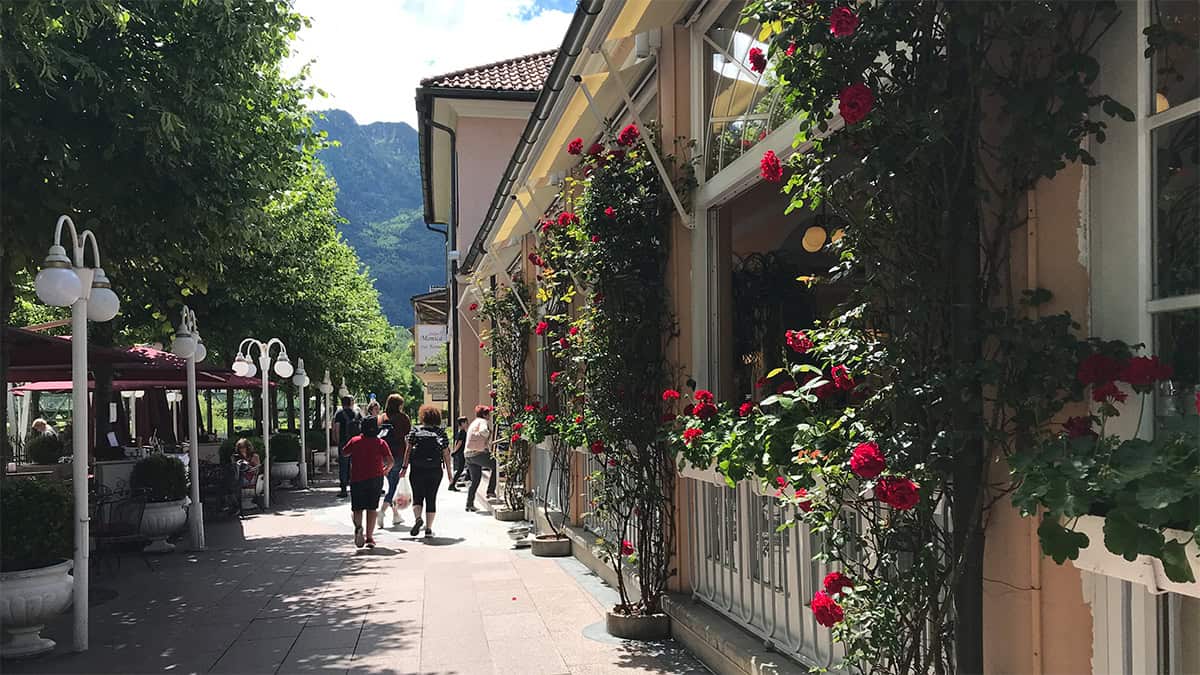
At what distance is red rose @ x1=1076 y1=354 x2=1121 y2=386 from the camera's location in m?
2.13

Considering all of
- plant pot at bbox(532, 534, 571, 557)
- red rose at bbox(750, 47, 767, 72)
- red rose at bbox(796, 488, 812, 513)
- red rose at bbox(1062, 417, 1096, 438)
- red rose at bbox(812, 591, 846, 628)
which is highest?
red rose at bbox(750, 47, 767, 72)

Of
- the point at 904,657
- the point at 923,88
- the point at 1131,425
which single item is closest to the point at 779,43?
the point at 923,88

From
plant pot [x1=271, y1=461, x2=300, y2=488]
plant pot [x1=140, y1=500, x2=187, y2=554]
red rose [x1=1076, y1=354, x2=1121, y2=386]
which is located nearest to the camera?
red rose [x1=1076, y1=354, x2=1121, y2=386]

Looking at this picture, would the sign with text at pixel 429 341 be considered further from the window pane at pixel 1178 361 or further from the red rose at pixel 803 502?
the window pane at pixel 1178 361

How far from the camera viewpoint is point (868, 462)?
8.21 feet

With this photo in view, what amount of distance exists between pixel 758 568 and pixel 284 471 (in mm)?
14505

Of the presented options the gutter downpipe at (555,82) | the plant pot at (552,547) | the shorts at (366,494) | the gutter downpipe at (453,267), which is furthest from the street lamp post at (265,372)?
the gutter downpipe at (453,267)

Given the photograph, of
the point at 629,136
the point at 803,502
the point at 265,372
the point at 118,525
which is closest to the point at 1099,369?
the point at 803,502

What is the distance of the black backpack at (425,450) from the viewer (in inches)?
401

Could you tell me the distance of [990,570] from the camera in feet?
8.70

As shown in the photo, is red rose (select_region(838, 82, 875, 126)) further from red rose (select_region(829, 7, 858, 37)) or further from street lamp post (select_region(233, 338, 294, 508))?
street lamp post (select_region(233, 338, 294, 508))

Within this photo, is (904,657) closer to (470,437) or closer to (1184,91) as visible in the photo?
(1184,91)

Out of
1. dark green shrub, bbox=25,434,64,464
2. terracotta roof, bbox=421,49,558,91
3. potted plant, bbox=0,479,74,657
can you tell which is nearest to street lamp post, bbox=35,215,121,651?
potted plant, bbox=0,479,74,657

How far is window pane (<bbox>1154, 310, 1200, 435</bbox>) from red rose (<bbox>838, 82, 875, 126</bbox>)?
0.94m
